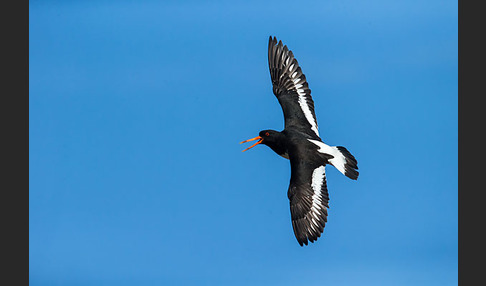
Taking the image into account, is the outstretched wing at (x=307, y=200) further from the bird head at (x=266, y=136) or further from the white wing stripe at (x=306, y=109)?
the white wing stripe at (x=306, y=109)

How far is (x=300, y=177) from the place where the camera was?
14.2 metres

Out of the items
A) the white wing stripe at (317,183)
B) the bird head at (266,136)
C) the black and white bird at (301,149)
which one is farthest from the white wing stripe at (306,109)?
the white wing stripe at (317,183)

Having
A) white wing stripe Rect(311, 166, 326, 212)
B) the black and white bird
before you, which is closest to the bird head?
the black and white bird

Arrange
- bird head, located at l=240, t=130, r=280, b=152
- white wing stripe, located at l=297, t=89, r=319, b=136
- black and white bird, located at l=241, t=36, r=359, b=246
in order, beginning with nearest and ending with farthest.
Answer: black and white bird, located at l=241, t=36, r=359, b=246 → bird head, located at l=240, t=130, r=280, b=152 → white wing stripe, located at l=297, t=89, r=319, b=136

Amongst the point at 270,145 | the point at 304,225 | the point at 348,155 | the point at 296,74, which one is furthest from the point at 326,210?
the point at 296,74

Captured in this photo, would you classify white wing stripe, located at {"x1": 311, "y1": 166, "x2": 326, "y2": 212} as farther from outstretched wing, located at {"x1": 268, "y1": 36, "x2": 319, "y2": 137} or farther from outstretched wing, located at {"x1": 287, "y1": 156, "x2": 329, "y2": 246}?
outstretched wing, located at {"x1": 268, "y1": 36, "x2": 319, "y2": 137}

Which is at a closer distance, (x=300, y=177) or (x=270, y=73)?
(x=300, y=177)

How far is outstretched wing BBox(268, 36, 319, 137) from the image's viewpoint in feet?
52.7

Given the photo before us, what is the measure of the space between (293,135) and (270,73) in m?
2.32

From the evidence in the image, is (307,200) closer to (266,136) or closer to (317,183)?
(317,183)

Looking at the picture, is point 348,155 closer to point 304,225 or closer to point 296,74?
point 304,225

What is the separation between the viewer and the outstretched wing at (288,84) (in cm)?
1606

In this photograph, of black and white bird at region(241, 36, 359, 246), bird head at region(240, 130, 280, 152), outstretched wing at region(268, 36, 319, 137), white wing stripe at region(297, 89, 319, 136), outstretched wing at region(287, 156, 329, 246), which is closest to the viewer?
outstretched wing at region(287, 156, 329, 246)

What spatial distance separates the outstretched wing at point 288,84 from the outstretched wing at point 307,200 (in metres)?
2.05
